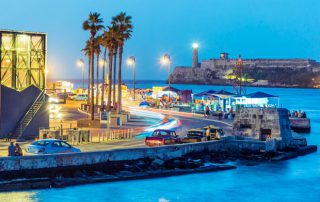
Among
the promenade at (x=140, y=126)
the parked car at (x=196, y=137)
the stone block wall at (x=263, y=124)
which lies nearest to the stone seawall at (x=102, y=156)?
the parked car at (x=196, y=137)

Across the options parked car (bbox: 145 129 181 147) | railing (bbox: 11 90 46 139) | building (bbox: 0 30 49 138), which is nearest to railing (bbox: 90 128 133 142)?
parked car (bbox: 145 129 181 147)

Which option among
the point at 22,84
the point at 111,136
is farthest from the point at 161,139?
the point at 22,84

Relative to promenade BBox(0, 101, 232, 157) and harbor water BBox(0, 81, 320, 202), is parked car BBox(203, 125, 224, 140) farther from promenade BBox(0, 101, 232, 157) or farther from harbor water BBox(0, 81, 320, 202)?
harbor water BBox(0, 81, 320, 202)

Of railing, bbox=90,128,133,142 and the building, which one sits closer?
the building

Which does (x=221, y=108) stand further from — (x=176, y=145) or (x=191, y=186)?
(x=191, y=186)

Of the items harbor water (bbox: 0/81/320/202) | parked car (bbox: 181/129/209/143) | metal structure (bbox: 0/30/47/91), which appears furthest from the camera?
parked car (bbox: 181/129/209/143)

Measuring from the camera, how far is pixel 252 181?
3412cm

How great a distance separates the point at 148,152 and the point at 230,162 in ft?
22.9

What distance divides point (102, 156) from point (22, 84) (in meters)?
11.2

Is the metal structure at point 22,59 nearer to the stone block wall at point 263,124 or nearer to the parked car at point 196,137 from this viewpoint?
the parked car at point 196,137

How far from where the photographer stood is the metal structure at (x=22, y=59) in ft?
127

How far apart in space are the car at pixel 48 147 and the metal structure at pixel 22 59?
9.32 m

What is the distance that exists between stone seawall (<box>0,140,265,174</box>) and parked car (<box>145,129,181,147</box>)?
1.52 m

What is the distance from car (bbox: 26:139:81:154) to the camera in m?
30.2
